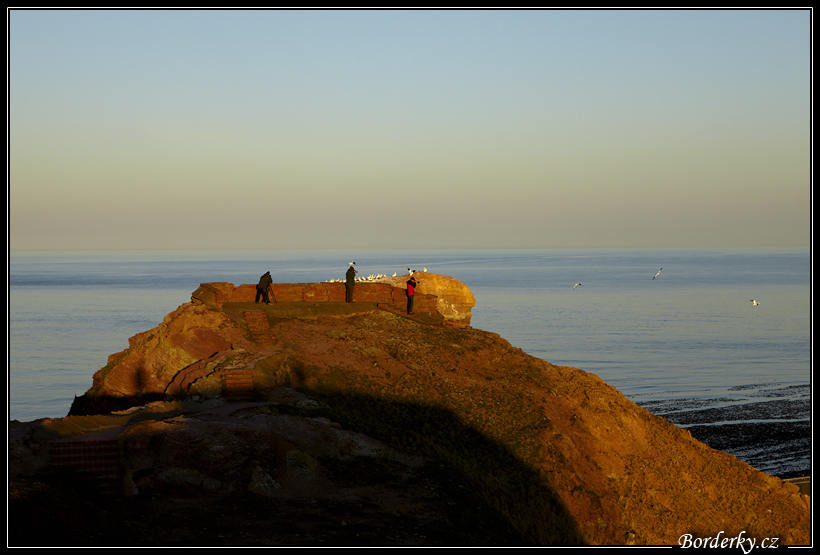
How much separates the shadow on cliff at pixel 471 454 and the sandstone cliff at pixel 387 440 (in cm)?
6

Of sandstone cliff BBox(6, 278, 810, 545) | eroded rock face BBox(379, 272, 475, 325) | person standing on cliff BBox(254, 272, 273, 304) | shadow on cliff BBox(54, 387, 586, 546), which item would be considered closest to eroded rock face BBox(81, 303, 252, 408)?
sandstone cliff BBox(6, 278, 810, 545)

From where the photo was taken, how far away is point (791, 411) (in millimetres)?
41438

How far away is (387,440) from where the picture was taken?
51.7 feet

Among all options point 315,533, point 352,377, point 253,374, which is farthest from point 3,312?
point 352,377

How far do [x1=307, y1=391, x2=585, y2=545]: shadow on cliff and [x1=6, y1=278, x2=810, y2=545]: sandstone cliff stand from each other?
0.18 feet

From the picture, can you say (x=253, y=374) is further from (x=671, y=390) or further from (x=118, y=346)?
(x=118, y=346)

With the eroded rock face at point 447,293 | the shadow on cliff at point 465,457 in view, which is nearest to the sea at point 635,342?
the eroded rock face at point 447,293

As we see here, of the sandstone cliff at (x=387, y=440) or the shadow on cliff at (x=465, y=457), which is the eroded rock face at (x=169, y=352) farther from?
the shadow on cliff at (x=465, y=457)

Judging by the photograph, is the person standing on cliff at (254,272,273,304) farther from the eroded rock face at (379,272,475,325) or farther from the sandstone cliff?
the eroded rock face at (379,272,475,325)

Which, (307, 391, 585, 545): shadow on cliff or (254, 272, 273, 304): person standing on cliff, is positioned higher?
(254, 272, 273, 304): person standing on cliff

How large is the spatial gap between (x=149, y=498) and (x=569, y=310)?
281 feet

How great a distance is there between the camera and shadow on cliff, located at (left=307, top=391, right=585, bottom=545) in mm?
14719

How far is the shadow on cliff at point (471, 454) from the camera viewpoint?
1472 centimetres

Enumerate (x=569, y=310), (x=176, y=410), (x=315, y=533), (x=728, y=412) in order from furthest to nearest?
(x=569, y=310), (x=728, y=412), (x=176, y=410), (x=315, y=533)
